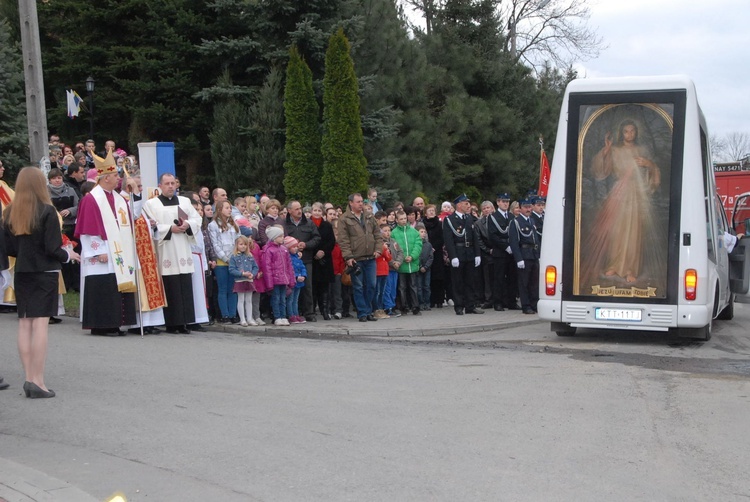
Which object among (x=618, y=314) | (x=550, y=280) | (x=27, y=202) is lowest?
(x=618, y=314)

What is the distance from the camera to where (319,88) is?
2616cm

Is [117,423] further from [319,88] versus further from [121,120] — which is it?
[121,120]

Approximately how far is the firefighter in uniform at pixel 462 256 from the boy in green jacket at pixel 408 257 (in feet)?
2.08

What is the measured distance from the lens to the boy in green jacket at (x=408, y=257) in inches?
680

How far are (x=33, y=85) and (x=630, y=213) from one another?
10.6 m

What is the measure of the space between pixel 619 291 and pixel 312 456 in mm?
7309

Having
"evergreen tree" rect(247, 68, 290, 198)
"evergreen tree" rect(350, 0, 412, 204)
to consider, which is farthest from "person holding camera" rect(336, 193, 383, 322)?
"evergreen tree" rect(350, 0, 412, 204)

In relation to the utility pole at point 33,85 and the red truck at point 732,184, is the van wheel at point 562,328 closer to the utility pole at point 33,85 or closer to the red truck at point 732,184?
the utility pole at point 33,85

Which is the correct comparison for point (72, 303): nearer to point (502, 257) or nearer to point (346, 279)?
point (346, 279)

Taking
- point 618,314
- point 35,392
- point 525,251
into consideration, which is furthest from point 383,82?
point 35,392

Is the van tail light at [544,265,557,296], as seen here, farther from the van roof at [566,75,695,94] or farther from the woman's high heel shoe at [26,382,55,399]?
the woman's high heel shoe at [26,382,55,399]

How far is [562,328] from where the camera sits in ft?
46.4

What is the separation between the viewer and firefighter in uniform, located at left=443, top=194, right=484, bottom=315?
17.7 metres

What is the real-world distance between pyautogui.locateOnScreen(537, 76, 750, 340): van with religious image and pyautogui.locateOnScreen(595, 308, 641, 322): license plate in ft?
0.04
